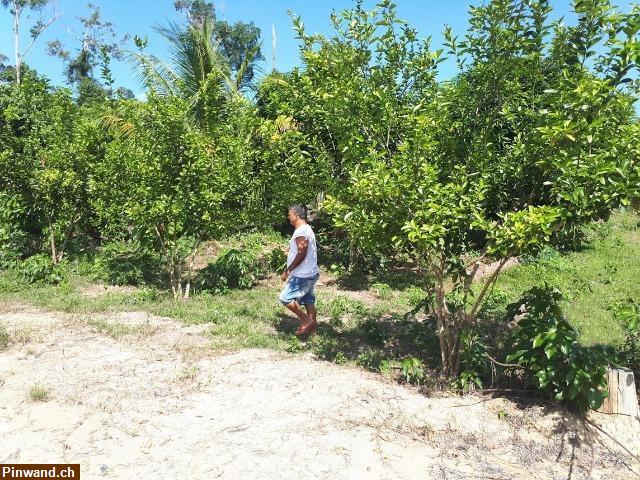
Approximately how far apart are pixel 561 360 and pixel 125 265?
741cm

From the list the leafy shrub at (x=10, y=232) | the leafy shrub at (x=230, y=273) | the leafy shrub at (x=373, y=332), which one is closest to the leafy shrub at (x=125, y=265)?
the leafy shrub at (x=230, y=273)

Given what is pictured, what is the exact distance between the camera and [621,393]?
4.25 m

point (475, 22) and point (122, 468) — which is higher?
point (475, 22)

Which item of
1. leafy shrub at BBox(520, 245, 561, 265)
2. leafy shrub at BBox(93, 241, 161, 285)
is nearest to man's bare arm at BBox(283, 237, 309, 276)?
leafy shrub at BBox(93, 241, 161, 285)

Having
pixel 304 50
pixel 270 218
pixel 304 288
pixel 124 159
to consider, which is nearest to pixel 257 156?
pixel 270 218

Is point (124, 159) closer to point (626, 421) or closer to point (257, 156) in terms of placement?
point (257, 156)

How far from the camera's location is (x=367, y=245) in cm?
477

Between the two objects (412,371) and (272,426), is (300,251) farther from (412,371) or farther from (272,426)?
(272,426)

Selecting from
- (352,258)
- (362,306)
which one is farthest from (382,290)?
(352,258)

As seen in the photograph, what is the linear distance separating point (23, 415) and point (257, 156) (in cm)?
554

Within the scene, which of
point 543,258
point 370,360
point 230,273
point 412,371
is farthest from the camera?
point 543,258

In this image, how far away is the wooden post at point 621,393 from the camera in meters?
4.25

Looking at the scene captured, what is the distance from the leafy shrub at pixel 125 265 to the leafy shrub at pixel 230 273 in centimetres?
103

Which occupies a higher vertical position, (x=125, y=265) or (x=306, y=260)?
(x=306, y=260)
